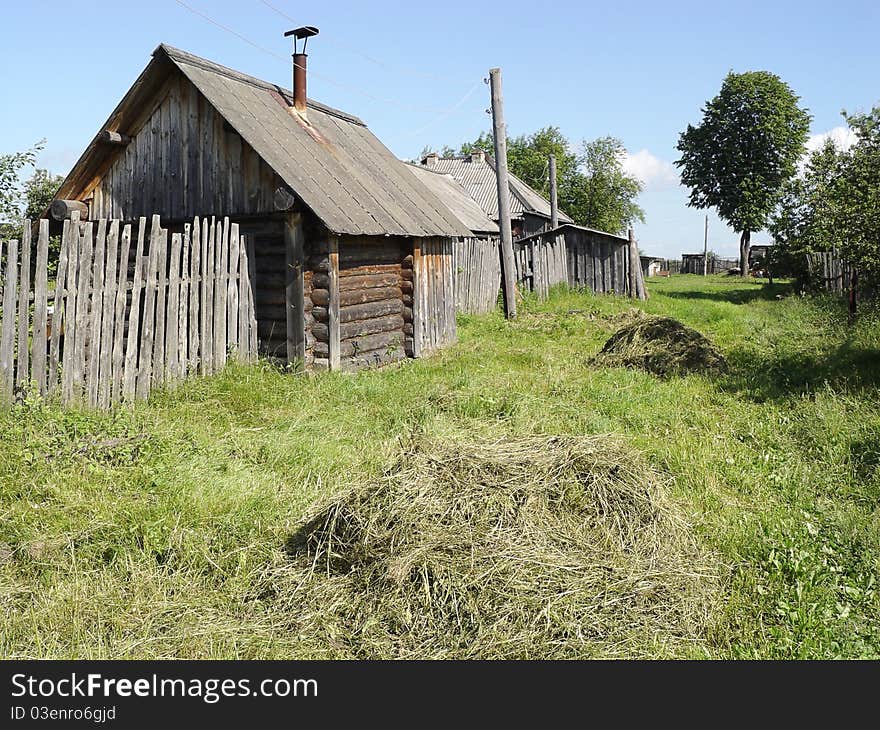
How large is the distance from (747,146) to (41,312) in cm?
4241

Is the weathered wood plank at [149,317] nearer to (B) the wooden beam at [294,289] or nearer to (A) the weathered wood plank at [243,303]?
(A) the weathered wood plank at [243,303]

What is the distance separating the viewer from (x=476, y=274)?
18562 millimetres

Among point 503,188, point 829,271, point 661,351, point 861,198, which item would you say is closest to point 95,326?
point 661,351

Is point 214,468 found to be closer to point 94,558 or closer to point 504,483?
point 94,558

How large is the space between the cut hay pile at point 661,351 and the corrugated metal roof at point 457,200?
1240cm

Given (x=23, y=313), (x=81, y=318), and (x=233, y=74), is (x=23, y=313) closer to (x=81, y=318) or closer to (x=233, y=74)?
(x=81, y=318)

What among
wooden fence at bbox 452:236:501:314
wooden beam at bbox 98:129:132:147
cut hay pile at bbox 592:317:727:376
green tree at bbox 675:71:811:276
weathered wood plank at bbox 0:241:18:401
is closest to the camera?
weathered wood plank at bbox 0:241:18:401

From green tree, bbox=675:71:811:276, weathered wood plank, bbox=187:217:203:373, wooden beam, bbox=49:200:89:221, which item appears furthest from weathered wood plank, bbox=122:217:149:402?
green tree, bbox=675:71:811:276

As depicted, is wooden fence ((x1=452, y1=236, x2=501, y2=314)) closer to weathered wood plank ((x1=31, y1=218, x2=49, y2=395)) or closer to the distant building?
weathered wood plank ((x1=31, y1=218, x2=49, y2=395))

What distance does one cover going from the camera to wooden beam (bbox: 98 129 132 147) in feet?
34.4

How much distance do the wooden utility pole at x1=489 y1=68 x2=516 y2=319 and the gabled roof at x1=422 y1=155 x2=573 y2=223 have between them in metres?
13.7

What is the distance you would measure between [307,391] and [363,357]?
1.99 metres

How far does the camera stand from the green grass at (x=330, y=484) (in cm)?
381

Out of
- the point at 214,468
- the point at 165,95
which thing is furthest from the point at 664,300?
the point at 214,468
